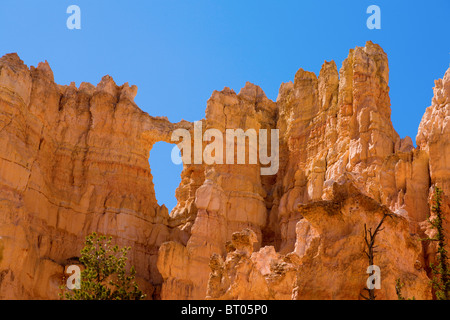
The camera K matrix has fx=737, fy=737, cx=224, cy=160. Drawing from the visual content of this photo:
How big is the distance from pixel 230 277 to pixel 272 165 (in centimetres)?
2911

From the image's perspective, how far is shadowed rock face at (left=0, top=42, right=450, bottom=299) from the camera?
4262 cm

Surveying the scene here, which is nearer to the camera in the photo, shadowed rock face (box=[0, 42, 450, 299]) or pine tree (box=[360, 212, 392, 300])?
pine tree (box=[360, 212, 392, 300])

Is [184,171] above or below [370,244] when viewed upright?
above

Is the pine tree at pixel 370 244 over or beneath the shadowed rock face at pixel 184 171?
beneath

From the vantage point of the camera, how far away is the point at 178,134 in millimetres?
54719

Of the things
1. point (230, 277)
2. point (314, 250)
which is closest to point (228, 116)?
point (230, 277)

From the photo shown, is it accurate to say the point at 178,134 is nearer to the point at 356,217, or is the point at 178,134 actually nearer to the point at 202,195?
the point at 202,195

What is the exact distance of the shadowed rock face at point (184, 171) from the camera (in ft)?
140

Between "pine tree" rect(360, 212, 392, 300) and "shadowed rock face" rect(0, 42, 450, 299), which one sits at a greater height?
"shadowed rock face" rect(0, 42, 450, 299)

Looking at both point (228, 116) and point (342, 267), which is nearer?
point (342, 267)

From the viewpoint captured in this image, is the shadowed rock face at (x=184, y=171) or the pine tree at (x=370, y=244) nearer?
the pine tree at (x=370, y=244)

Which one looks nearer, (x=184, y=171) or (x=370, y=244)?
(x=370, y=244)

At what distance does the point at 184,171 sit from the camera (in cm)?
5597
